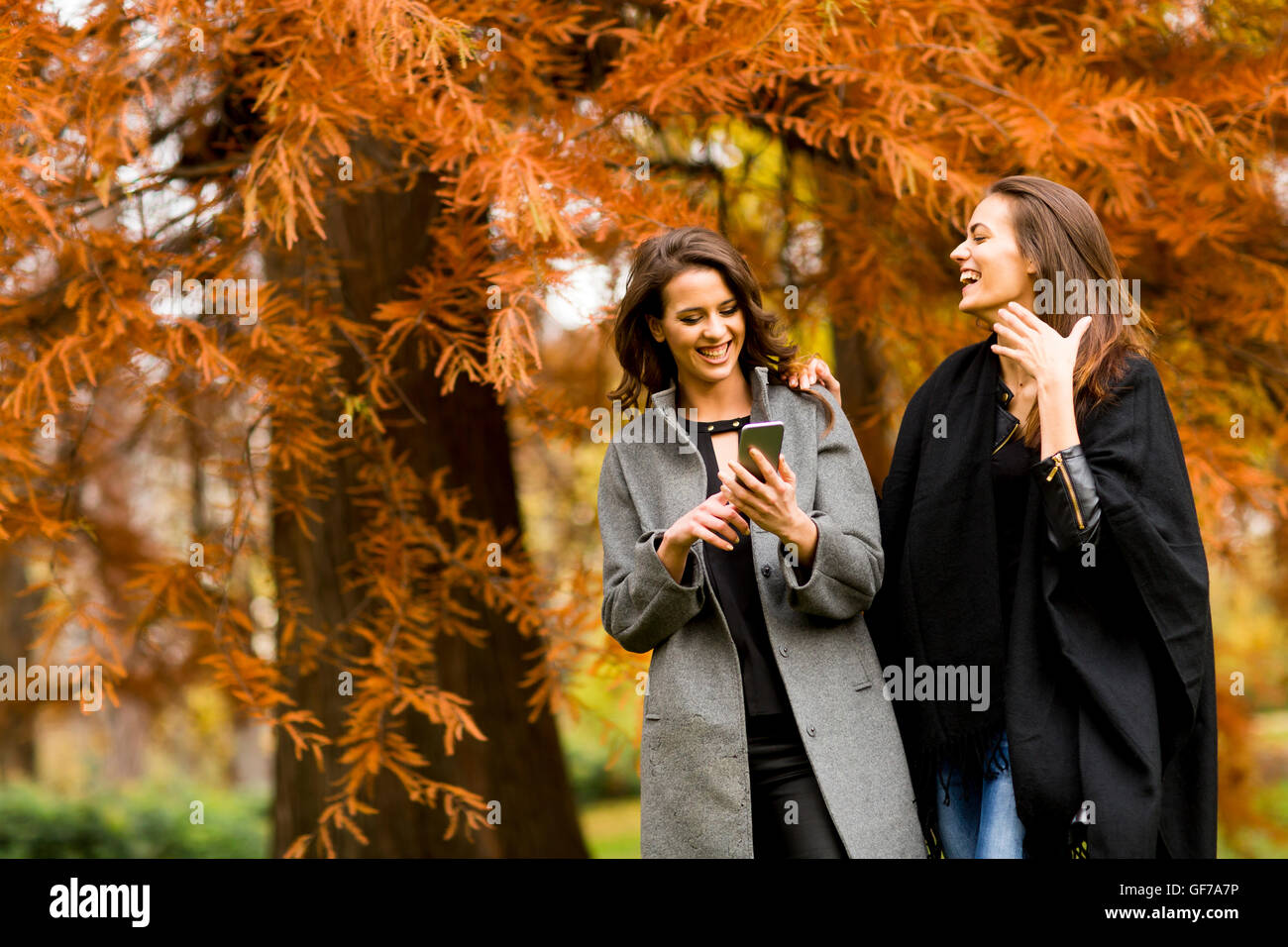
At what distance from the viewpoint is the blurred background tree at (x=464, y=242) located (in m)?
2.96

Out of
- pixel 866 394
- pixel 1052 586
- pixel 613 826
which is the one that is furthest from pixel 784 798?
pixel 613 826

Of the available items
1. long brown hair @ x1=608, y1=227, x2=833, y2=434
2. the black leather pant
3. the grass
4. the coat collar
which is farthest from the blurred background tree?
the grass

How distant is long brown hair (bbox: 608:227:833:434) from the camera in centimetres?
242

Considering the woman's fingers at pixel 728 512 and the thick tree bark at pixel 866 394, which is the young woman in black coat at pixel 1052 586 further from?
the thick tree bark at pixel 866 394

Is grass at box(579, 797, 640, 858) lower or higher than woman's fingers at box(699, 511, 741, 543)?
lower

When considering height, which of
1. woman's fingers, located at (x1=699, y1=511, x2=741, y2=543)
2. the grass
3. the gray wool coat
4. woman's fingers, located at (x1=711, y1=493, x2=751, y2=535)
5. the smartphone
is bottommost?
the grass

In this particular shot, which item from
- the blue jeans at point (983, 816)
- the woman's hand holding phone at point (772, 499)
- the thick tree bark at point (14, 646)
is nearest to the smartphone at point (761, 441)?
the woman's hand holding phone at point (772, 499)

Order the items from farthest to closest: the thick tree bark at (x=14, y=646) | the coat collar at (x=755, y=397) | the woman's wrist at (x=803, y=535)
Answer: the thick tree bark at (x=14, y=646)
the coat collar at (x=755, y=397)
the woman's wrist at (x=803, y=535)

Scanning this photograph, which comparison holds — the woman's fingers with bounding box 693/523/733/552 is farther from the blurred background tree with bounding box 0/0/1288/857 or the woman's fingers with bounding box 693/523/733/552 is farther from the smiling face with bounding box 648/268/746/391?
the blurred background tree with bounding box 0/0/1288/857

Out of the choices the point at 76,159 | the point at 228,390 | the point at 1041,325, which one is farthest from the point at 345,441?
the point at 1041,325

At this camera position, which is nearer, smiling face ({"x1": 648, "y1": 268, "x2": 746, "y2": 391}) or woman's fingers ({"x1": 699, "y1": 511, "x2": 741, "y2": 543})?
woman's fingers ({"x1": 699, "y1": 511, "x2": 741, "y2": 543})

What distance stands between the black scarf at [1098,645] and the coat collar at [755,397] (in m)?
0.40

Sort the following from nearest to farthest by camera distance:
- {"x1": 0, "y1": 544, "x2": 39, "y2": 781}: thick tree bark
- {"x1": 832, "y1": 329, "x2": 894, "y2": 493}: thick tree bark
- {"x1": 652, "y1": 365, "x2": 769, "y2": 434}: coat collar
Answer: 1. {"x1": 652, "y1": 365, "x2": 769, "y2": 434}: coat collar
2. {"x1": 832, "y1": 329, "x2": 894, "y2": 493}: thick tree bark
3. {"x1": 0, "y1": 544, "x2": 39, "y2": 781}: thick tree bark

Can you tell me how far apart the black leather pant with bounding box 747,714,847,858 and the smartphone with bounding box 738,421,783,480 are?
518 millimetres
